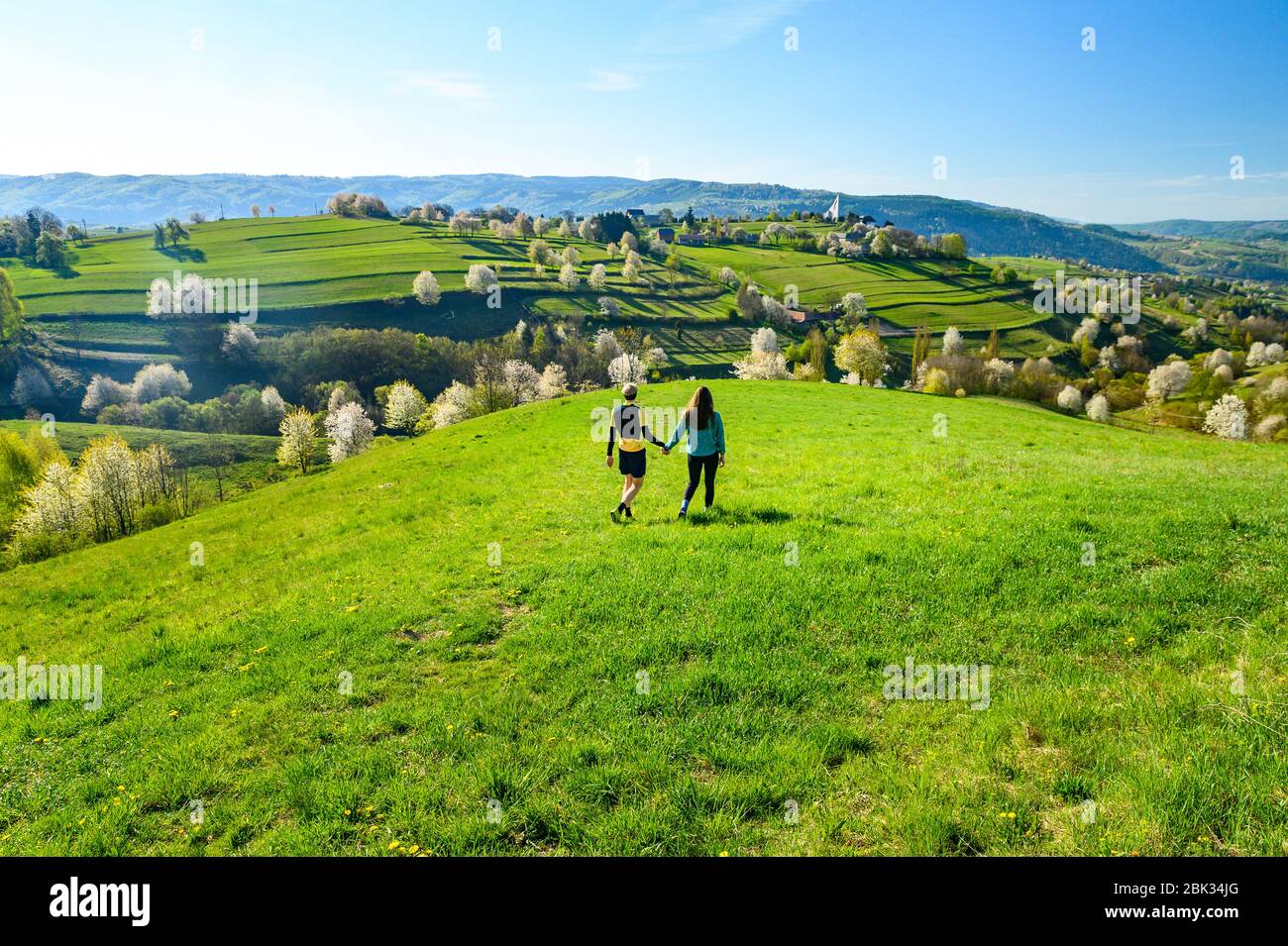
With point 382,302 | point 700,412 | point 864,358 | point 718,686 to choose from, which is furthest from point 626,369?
point 718,686

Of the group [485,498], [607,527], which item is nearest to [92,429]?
[485,498]

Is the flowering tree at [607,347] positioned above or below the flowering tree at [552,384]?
above

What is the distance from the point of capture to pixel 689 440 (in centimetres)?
1467

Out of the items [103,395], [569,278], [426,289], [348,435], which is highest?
[569,278]

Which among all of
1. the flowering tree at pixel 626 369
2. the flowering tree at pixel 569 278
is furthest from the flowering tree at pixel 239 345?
the flowering tree at pixel 626 369

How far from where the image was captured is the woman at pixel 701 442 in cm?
1447

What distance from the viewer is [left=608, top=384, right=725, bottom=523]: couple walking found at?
47.7 feet

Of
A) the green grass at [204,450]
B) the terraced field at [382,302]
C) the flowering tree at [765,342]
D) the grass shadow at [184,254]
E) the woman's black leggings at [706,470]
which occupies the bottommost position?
the green grass at [204,450]

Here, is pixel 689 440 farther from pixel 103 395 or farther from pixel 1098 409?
pixel 103 395

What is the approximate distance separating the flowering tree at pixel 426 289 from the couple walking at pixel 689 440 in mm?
164944

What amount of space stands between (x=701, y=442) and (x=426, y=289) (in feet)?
547

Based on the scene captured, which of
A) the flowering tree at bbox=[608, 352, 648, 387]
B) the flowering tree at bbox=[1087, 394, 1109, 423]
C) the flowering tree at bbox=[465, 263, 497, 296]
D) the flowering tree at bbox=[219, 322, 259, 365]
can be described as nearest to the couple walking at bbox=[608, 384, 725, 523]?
the flowering tree at bbox=[608, 352, 648, 387]

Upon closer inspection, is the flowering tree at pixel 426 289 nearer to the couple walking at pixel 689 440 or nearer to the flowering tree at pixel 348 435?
the flowering tree at pixel 348 435
